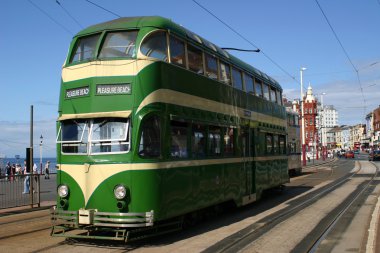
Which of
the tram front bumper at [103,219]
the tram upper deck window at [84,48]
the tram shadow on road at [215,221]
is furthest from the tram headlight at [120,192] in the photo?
the tram upper deck window at [84,48]

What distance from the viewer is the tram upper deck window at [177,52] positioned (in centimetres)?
1007

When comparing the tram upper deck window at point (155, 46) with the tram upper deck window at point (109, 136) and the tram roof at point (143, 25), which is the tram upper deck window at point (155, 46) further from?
the tram upper deck window at point (109, 136)

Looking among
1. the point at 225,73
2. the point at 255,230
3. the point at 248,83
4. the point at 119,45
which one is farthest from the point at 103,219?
the point at 248,83

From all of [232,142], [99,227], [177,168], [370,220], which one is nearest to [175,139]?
[177,168]

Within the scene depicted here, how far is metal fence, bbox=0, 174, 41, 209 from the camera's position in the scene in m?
16.2

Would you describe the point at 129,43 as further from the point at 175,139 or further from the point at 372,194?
the point at 372,194

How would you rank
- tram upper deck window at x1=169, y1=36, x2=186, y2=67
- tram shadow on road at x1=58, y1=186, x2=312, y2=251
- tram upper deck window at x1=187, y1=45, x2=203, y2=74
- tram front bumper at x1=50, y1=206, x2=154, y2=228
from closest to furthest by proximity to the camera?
1. tram front bumper at x1=50, y1=206, x2=154, y2=228
2. tram shadow on road at x1=58, y1=186, x2=312, y2=251
3. tram upper deck window at x1=169, y1=36, x2=186, y2=67
4. tram upper deck window at x1=187, y1=45, x2=203, y2=74

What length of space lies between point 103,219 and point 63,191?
1.18 meters

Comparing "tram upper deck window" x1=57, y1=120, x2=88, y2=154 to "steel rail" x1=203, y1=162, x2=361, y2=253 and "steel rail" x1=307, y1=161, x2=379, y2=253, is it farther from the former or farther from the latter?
"steel rail" x1=307, y1=161, x2=379, y2=253

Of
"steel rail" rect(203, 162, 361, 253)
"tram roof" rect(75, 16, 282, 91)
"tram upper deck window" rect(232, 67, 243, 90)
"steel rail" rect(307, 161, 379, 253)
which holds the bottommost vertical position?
"steel rail" rect(307, 161, 379, 253)

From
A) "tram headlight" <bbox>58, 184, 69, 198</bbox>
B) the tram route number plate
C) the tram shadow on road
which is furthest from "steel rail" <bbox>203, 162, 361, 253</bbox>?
"tram headlight" <bbox>58, 184, 69, 198</bbox>

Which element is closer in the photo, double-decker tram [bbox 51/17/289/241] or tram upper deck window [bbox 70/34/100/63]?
double-decker tram [bbox 51/17/289/241]

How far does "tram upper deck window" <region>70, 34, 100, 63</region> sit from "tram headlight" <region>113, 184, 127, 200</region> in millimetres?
2764

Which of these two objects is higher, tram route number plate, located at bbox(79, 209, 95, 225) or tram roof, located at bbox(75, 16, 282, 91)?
tram roof, located at bbox(75, 16, 282, 91)
